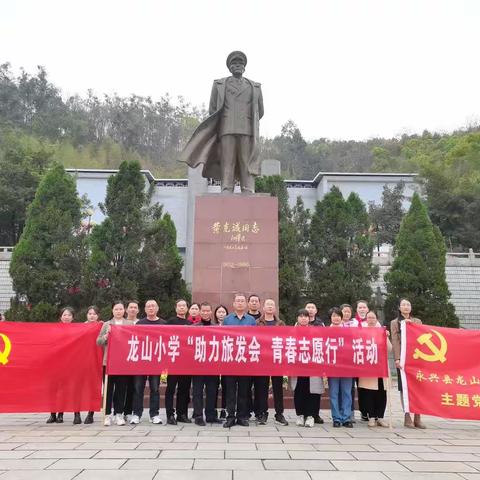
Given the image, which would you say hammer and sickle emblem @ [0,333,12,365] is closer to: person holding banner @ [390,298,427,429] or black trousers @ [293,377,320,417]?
black trousers @ [293,377,320,417]

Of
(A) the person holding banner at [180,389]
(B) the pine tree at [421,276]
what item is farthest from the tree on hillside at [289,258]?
(A) the person holding banner at [180,389]

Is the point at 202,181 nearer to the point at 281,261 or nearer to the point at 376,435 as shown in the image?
the point at 281,261

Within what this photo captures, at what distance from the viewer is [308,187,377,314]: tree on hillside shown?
47.7 ft

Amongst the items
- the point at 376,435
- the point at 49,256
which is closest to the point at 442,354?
the point at 376,435

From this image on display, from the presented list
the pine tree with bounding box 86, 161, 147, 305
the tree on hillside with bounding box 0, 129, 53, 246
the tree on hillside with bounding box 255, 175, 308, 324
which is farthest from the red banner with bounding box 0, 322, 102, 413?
the tree on hillside with bounding box 0, 129, 53, 246

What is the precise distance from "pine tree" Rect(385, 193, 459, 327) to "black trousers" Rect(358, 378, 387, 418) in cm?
1033

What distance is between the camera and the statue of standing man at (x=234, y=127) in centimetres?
728

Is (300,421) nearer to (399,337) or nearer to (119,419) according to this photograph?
(399,337)

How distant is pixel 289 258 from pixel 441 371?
31.4 ft

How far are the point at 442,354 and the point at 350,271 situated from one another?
10060mm

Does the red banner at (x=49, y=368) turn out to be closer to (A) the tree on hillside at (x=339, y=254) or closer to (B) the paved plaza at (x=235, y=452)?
(B) the paved plaza at (x=235, y=452)

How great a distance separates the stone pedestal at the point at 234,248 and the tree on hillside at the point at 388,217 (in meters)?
19.6

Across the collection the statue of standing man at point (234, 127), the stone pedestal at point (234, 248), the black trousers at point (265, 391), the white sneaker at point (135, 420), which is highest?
the statue of standing man at point (234, 127)

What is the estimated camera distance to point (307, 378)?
4867mm
